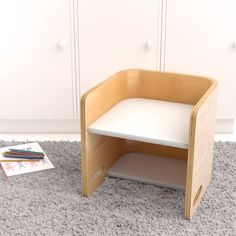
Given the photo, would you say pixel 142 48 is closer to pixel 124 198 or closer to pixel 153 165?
pixel 153 165

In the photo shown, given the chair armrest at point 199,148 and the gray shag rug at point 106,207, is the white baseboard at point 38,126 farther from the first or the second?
the chair armrest at point 199,148

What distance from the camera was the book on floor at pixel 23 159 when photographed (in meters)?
2.22

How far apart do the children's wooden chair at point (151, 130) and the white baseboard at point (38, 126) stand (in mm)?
418

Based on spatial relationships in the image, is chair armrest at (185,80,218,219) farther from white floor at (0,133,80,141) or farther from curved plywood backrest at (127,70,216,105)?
white floor at (0,133,80,141)

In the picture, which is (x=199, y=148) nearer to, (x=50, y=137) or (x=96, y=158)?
(x=96, y=158)

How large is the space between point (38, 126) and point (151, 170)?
2.37 feet

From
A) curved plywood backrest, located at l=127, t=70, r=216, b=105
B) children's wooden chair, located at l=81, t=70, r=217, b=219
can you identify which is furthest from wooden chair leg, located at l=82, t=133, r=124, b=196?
curved plywood backrest, located at l=127, t=70, r=216, b=105

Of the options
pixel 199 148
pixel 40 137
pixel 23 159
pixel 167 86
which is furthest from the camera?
pixel 40 137

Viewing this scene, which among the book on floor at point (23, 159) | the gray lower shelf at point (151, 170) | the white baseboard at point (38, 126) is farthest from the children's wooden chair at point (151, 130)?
the white baseboard at point (38, 126)

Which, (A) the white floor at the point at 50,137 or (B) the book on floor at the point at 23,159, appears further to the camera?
(A) the white floor at the point at 50,137

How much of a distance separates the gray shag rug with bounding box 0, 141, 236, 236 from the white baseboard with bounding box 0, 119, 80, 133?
40cm

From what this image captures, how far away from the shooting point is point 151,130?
75.0 inches

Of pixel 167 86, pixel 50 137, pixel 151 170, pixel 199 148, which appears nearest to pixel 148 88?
pixel 167 86

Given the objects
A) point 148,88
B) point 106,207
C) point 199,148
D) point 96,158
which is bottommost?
point 106,207
